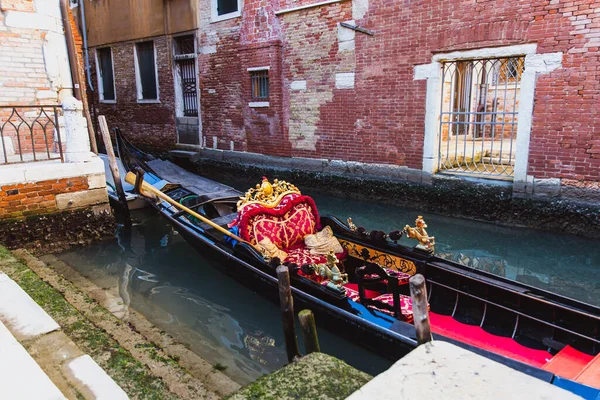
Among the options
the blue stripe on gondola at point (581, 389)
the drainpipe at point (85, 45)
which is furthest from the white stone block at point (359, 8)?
the drainpipe at point (85, 45)

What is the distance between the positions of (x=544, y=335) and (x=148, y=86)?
974 cm

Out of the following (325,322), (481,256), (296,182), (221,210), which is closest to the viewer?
(325,322)

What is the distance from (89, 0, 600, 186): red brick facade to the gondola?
9.00 feet

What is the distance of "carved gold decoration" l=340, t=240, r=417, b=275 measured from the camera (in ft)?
10.4

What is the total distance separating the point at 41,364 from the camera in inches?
73.2

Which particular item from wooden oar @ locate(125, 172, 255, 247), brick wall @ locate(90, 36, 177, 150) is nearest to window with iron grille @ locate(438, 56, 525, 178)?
wooden oar @ locate(125, 172, 255, 247)

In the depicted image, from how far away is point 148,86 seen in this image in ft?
34.0

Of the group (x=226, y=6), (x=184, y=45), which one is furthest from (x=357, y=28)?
(x=184, y=45)

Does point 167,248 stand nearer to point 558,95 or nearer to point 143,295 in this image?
point 143,295

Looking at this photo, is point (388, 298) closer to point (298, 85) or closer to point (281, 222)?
point (281, 222)

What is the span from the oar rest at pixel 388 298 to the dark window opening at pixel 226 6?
6730 mm

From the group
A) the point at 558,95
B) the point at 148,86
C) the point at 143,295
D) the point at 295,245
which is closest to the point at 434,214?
the point at 558,95

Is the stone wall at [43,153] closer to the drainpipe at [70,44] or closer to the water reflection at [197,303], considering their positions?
the drainpipe at [70,44]

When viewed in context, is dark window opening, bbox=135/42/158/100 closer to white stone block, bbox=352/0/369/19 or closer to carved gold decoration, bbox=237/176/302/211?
white stone block, bbox=352/0/369/19
